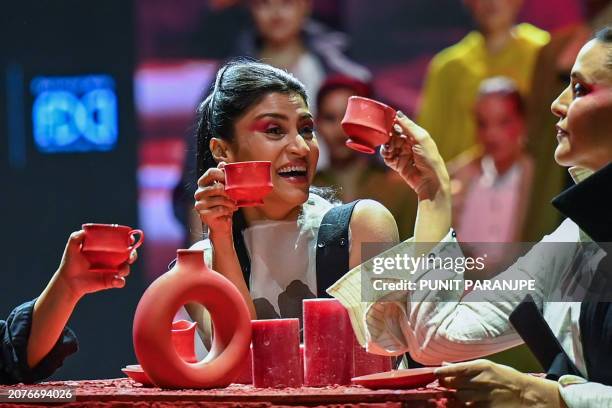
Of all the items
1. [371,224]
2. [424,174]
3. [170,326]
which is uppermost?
[424,174]

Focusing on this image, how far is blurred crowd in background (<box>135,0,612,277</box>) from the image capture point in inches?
183

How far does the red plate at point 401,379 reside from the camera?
1952 millimetres

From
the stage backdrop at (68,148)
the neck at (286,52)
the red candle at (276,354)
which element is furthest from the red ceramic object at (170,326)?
the stage backdrop at (68,148)

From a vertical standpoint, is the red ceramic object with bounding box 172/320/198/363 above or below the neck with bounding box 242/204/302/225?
below

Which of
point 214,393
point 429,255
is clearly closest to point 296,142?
point 429,255

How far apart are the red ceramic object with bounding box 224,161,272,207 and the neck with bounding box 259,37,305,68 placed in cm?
261

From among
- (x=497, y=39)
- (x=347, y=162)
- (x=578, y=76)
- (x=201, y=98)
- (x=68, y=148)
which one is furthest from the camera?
(x=68, y=148)

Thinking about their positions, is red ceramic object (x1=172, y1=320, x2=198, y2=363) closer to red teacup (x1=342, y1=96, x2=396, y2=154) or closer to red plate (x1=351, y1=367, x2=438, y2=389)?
red plate (x1=351, y1=367, x2=438, y2=389)

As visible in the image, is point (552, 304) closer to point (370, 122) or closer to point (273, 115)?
point (370, 122)

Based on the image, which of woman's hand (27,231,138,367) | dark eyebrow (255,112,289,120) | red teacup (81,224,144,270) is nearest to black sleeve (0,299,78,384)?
woman's hand (27,231,138,367)

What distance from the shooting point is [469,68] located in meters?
4.75

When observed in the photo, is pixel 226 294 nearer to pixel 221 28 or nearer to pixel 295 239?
pixel 295 239

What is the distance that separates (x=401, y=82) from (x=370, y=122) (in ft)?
8.21
